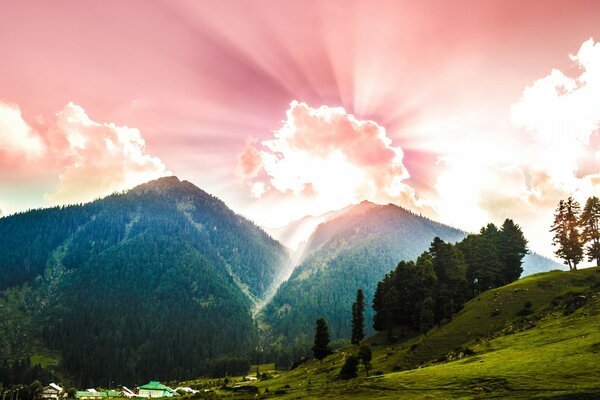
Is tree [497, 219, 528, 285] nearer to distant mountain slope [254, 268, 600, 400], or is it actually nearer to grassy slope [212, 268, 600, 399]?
distant mountain slope [254, 268, 600, 400]

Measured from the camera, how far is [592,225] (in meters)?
107

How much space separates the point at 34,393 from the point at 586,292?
718 feet

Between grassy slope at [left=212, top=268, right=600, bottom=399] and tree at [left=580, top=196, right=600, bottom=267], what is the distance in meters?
11.6

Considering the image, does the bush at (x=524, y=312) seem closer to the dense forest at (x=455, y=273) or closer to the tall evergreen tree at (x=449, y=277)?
the tall evergreen tree at (x=449, y=277)

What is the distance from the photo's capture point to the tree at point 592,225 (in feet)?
349

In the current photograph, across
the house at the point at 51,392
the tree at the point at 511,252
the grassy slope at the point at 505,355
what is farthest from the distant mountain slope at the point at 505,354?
the house at the point at 51,392

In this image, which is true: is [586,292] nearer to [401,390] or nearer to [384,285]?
[401,390]

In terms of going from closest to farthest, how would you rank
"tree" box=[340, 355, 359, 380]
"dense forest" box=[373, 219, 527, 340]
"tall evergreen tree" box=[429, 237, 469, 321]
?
"tree" box=[340, 355, 359, 380], "tall evergreen tree" box=[429, 237, 469, 321], "dense forest" box=[373, 219, 527, 340]

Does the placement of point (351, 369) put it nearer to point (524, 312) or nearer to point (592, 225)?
point (524, 312)

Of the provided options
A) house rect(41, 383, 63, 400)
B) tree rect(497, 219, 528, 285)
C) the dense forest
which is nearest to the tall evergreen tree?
the dense forest

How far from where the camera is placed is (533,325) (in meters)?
72.8

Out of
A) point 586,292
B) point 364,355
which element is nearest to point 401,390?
point 364,355

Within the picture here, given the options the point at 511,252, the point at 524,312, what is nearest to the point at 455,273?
the point at 511,252

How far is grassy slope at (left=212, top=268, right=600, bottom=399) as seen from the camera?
4287cm
